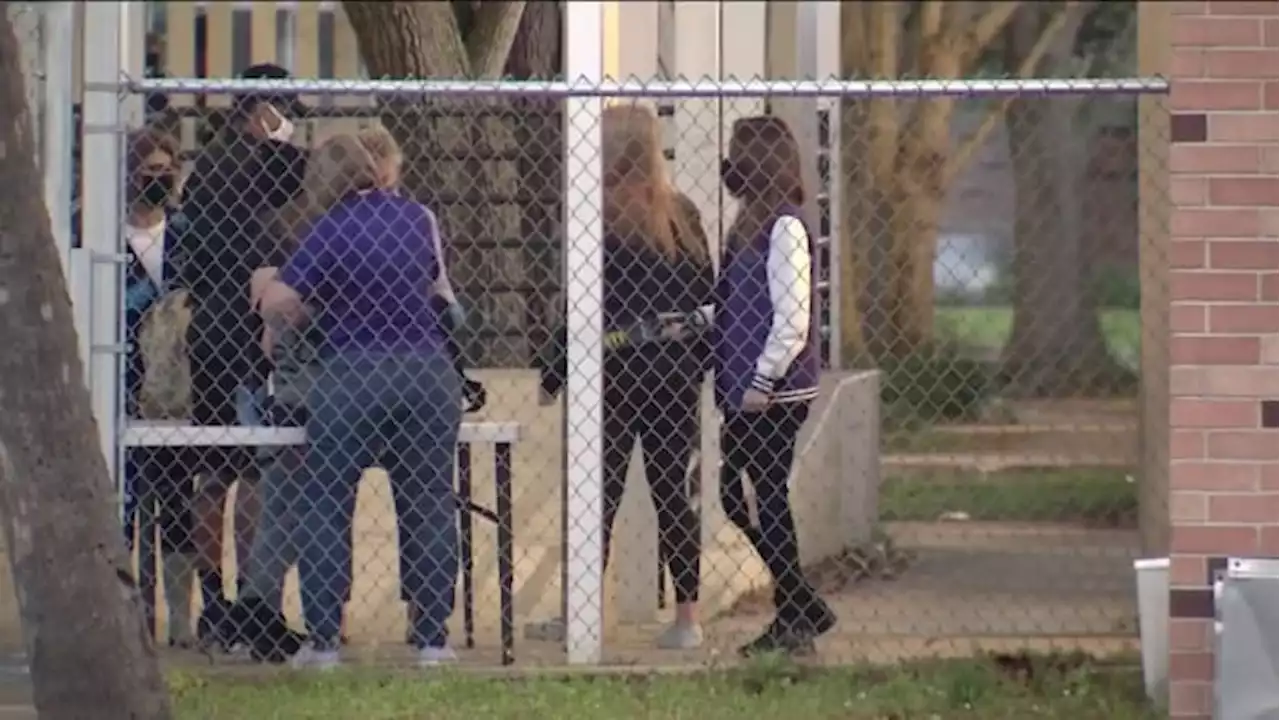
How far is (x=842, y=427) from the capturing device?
9.81m

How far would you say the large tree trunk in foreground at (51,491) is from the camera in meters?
5.28

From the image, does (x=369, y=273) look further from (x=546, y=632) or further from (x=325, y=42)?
(x=325, y=42)

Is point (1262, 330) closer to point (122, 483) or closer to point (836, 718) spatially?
point (836, 718)

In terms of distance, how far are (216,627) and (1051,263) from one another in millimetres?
12285

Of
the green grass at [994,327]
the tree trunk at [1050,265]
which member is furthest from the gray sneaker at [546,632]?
the green grass at [994,327]

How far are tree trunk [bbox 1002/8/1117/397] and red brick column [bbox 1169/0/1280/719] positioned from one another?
802 centimetres

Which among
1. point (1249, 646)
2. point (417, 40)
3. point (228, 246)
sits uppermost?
point (417, 40)

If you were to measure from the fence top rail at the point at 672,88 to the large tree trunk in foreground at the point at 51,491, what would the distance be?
1399 millimetres

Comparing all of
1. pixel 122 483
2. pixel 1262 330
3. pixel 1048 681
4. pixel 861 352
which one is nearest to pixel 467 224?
pixel 122 483

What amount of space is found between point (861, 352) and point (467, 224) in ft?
18.9

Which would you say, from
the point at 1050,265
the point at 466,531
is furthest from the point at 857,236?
the point at 466,531

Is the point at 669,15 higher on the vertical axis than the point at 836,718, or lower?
higher

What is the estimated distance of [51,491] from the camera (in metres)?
5.38

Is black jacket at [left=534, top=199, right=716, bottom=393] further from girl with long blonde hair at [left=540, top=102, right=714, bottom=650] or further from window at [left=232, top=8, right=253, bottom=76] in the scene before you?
window at [left=232, top=8, right=253, bottom=76]
